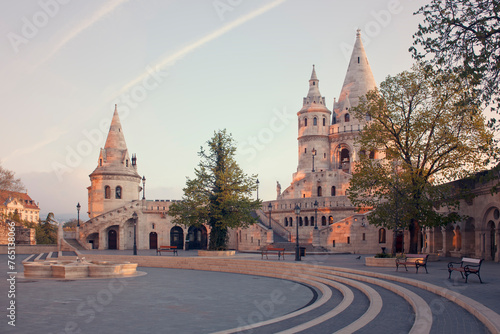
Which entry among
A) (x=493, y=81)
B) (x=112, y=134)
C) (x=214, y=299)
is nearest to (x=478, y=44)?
(x=493, y=81)

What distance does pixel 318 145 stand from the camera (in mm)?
66812

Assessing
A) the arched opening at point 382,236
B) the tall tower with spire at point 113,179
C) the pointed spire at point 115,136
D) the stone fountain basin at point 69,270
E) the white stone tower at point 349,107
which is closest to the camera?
the stone fountain basin at point 69,270

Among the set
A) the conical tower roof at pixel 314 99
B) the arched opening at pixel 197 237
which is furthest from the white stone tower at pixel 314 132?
the arched opening at pixel 197 237

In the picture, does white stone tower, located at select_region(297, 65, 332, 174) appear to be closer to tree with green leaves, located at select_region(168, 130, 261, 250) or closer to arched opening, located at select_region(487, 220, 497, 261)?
tree with green leaves, located at select_region(168, 130, 261, 250)

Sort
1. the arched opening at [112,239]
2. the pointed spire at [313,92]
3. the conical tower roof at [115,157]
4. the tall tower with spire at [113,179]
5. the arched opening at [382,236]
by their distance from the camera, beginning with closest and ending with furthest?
1. the arched opening at [382,236]
2. the arched opening at [112,239]
3. the tall tower with spire at [113,179]
4. the conical tower roof at [115,157]
5. the pointed spire at [313,92]

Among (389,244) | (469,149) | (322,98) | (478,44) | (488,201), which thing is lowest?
(389,244)

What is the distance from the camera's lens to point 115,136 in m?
55.2

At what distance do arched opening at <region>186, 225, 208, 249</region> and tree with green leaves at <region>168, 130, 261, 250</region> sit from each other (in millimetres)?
16133

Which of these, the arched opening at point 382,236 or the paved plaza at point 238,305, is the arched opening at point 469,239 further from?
the arched opening at point 382,236

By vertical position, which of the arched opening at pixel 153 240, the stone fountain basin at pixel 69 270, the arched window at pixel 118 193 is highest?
the arched window at pixel 118 193

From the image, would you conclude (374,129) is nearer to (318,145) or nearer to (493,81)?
(493,81)

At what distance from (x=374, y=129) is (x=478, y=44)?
1410 centimetres

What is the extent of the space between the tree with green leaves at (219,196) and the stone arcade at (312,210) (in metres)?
4.34

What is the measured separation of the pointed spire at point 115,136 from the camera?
179ft
